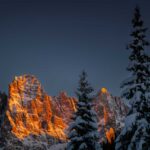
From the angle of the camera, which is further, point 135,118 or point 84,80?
point 84,80

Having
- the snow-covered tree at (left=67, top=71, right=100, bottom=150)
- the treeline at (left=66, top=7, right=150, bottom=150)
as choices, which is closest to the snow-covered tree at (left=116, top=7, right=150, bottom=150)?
the treeline at (left=66, top=7, right=150, bottom=150)

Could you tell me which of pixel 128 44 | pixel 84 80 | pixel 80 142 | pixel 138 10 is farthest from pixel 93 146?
pixel 138 10

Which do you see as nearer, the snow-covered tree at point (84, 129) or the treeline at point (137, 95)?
the treeline at point (137, 95)

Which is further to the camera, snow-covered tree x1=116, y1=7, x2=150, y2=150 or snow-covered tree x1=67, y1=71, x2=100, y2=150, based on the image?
snow-covered tree x1=67, y1=71, x2=100, y2=150

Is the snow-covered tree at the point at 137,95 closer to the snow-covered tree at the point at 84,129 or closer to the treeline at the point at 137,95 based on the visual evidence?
the treeline at the point at 137,95

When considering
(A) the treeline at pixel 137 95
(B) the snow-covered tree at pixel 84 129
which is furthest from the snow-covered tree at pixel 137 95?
(B) the snow-covered tree at pixel 84 129

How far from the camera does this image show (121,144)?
22.0 m

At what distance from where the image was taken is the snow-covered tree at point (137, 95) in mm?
20859

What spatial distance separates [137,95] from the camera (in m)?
21.3

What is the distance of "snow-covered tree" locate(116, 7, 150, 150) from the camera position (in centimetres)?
2086

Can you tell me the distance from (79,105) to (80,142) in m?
3.34

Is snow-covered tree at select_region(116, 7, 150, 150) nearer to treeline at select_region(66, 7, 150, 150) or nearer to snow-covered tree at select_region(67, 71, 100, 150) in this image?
treeline at select_region(66, 7, 150, 150)

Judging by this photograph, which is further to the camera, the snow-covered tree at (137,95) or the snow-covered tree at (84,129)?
the snow-covered tree at (84,129)

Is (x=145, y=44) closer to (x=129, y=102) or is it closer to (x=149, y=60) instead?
(x=149, y=60)
